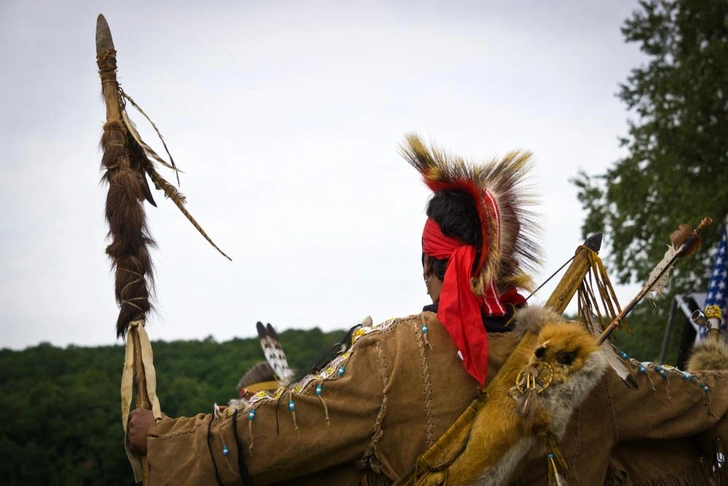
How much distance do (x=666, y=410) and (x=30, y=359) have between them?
27.6 ft

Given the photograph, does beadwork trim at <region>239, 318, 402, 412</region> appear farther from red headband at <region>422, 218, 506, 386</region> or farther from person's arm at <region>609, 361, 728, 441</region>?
person's arm at <region>609, 361, 728, 441</region>

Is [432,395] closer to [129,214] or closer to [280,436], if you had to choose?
[280,436]

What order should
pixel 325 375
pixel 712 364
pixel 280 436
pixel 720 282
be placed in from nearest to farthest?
pixel 280 436 → pixel 325 375 → pixel 712 364 → pixel 720 282

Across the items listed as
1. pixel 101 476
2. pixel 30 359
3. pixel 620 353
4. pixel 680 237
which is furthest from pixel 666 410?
pixel 30 359

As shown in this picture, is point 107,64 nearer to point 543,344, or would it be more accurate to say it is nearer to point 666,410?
point 543,344

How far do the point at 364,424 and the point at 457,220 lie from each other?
81 centimetres

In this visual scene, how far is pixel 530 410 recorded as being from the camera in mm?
2771

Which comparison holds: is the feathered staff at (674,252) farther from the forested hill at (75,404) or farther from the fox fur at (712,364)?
the forested hill at (75,404)

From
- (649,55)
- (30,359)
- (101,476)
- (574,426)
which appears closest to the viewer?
(574,426)

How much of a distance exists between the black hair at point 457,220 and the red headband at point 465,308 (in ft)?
0.10

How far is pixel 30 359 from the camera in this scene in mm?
9922

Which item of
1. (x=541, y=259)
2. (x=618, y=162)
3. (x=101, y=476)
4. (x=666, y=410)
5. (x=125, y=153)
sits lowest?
(x=101, y=476)

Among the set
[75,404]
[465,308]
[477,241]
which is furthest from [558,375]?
[75,404]

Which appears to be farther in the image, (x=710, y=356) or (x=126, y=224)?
(x=710, y=356)
